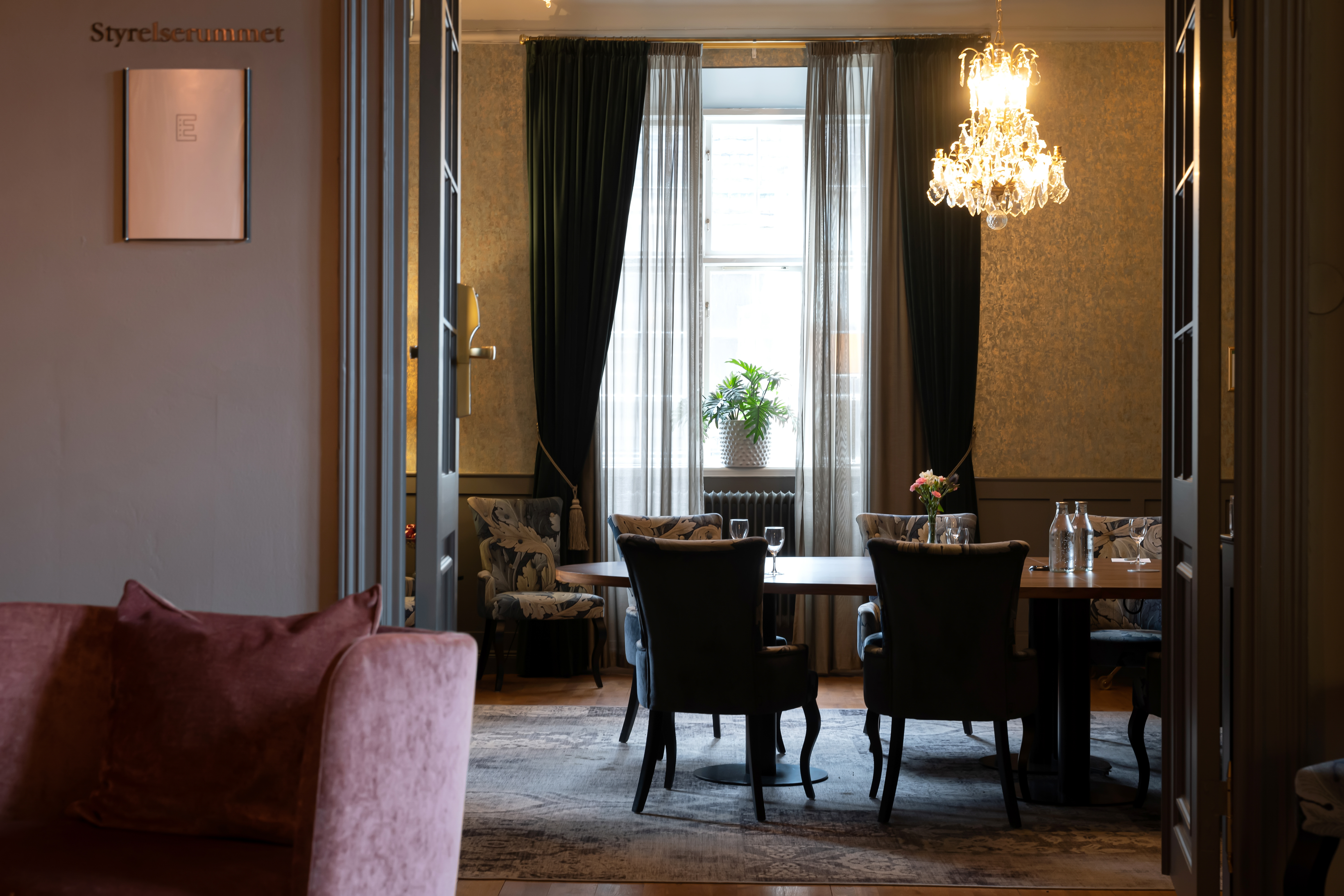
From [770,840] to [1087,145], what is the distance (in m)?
4.09

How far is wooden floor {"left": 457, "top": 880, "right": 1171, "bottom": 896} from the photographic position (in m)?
2.55

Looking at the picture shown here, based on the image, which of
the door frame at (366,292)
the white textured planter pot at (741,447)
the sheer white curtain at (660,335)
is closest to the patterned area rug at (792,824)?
the door frame at (366,292)

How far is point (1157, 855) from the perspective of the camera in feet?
9.31

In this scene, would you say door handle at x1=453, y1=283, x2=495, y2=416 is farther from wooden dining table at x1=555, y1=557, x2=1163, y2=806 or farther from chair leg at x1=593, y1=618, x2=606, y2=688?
chair leg at x1=593, y1=618, x2=606, y2=688

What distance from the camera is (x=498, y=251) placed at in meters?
5.42

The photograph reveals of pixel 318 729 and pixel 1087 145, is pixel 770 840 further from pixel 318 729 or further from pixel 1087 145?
pixel 1087 145

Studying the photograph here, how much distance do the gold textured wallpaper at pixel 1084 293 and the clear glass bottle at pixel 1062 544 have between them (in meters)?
1.85

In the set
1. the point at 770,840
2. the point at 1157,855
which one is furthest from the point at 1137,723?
the point at 770,840

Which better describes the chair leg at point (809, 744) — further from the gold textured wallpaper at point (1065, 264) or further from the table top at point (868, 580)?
the gold textured wallpaper at point (1065, 264)

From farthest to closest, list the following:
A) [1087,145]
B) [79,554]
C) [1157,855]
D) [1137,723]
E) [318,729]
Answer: [1087,145]
[1137,723]
[1157,855]
[79,554]
[318,729]

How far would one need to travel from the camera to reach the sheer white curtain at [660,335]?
5.32 metres

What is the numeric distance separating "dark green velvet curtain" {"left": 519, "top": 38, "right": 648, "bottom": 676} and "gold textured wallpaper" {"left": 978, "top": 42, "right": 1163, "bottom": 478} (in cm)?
194

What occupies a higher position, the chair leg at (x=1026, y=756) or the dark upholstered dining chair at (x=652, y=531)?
the dark upholstered dining chair at (x=652, y=531)

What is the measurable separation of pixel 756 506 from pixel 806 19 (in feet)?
8.39
